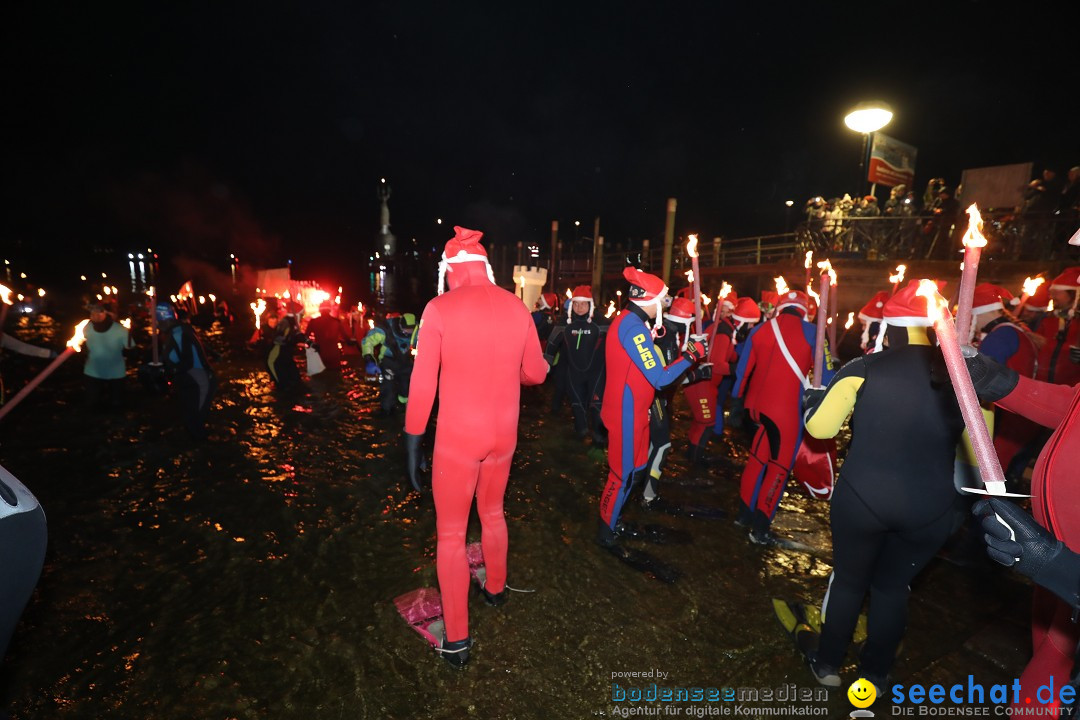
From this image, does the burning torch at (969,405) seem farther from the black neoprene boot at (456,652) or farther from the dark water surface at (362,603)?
the black neoprene boot at (456,652)

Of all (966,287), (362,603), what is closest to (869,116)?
(966,287)

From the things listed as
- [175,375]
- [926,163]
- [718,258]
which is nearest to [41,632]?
[175,375]

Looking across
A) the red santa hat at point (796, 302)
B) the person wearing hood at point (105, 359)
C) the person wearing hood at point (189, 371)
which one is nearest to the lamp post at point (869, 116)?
the red santa hat at point (796, 302)

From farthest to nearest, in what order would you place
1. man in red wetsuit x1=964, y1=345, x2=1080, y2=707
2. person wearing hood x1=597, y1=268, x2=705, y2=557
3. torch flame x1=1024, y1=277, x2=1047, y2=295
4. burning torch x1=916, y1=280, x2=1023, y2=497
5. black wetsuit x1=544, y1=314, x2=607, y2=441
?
black wetsuit x1=544, y1=314, x2=607, y2=441 → torch flame x1=1024, y1=277, x2=1047, y2=295 → person wearing hood x1=597, y1=268, x2=705, y2=557 → man in red wetsuit x1=964, y1=345, x2=1080, y2=707 → burning torch x1=916, y1=280, x2=1023, y2=497

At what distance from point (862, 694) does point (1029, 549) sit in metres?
1.94

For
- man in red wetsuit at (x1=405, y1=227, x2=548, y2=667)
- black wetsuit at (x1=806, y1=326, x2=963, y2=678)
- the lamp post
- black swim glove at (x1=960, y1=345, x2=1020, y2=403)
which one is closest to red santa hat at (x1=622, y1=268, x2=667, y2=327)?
man in red wetsuit at (x1=405, y1=227, x2=548, y2=667)

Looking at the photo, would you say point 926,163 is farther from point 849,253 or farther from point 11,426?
point 11,426

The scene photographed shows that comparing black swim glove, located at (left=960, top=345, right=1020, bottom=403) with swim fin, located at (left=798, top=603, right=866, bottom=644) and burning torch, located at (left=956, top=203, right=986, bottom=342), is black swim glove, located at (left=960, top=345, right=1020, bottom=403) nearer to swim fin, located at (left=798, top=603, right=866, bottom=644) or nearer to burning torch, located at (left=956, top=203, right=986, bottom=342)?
burning torch, located at (left=956, top=203, right=986, bottom=342)

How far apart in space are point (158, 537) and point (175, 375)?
328 cm

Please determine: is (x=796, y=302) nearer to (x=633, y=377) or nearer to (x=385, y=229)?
(x=633, y=377)

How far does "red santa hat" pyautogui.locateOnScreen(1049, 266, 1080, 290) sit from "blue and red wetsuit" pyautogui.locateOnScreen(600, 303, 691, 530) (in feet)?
17.8

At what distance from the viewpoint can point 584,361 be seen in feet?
24.6

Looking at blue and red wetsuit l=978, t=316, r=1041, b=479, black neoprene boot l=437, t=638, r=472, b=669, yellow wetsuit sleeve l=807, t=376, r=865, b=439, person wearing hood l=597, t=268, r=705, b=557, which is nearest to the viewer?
yellow wetsuit sleeve l=807, t=376, r=865, b=439

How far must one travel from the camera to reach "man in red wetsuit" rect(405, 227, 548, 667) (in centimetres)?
289
